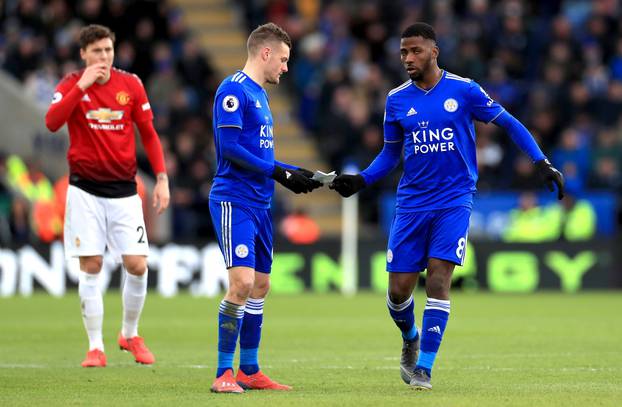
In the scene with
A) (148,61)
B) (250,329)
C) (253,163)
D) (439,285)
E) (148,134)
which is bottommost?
(250,329)

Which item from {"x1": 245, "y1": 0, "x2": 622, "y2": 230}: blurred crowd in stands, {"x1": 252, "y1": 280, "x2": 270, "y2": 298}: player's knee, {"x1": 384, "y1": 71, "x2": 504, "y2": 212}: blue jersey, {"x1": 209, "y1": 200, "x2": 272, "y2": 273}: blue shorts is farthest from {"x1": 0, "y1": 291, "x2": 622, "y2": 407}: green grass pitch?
{"x1": 245, "y1": 0, "x2": 622, "y2": 230}: blurred crowd in stands

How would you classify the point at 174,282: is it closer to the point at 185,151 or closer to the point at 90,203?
the point at 185,151

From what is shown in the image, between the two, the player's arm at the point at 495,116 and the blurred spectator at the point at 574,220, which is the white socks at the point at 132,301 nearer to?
the player's arm at the point at 495,116

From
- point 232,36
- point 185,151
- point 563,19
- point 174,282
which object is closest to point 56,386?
point 174,282

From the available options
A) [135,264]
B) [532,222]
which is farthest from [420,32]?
[532,222]

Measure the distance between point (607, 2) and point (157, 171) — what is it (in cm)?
1761

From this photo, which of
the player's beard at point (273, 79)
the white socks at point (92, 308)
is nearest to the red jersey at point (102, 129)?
the white socks at point (92, 308)

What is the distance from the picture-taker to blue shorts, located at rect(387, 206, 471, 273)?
367 inches

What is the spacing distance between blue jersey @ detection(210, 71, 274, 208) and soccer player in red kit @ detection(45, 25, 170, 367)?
1897 mm

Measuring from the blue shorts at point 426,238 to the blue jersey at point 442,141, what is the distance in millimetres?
72

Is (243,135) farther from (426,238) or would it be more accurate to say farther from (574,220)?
(574,220)

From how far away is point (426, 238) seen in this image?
9.52 meters

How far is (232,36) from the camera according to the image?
30875 mm

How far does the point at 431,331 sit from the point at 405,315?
0.59 meters
